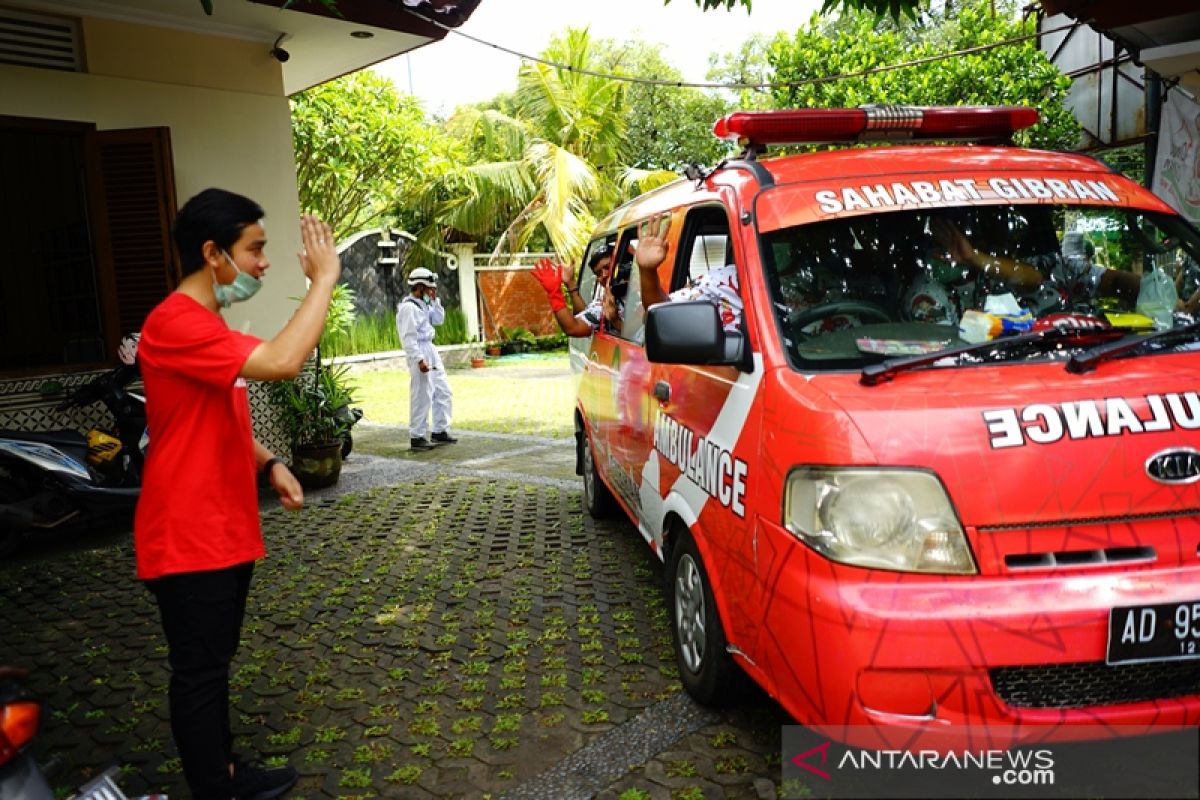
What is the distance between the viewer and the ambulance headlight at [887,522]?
2293 millimetres

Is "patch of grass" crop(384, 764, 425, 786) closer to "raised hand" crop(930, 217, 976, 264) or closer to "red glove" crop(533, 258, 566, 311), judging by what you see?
"raised hand" crop(930, 217, 976, 264)

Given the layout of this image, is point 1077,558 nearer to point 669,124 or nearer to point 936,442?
point 936,442

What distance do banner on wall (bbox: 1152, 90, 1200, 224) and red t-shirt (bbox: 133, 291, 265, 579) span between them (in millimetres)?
9567

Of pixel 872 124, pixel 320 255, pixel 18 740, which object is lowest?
pixel 18 740

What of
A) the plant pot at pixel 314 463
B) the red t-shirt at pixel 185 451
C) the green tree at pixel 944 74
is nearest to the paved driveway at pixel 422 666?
the red t-shirt at pixel 185 451

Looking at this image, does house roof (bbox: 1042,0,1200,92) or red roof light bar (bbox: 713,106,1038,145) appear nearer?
red roof light bar (bbox: 713,106,1038,145)

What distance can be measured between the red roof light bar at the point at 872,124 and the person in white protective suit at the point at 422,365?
20.0 feet

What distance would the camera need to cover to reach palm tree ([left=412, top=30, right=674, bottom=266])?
19.9 m

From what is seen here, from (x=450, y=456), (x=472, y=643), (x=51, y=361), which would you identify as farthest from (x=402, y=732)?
(x=51, y=361)

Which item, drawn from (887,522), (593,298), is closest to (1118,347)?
(887,522)

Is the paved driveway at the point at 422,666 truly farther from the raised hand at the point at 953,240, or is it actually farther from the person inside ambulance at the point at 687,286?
the raised hand at the point at 953,240

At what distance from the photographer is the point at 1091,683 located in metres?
2.29

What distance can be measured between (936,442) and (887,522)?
0.24 m

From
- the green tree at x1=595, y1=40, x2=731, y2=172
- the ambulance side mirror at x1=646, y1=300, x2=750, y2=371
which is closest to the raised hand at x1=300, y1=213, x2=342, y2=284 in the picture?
the ambulance side mirror at x1=646, y1=300, x2=750, y2=371
